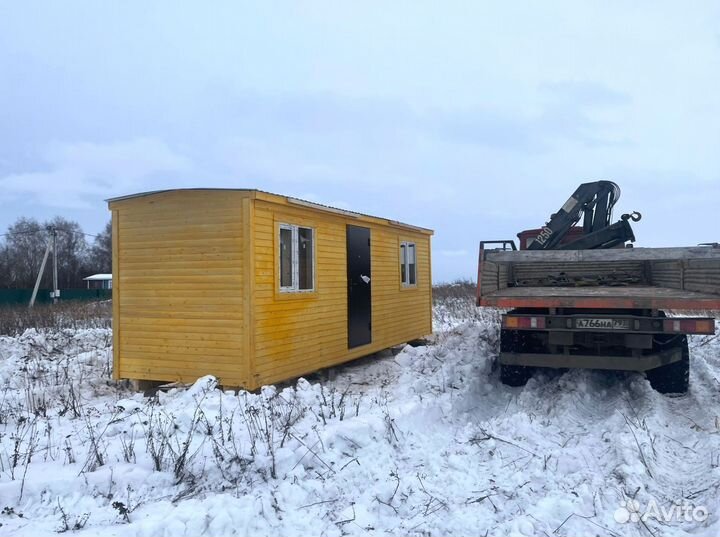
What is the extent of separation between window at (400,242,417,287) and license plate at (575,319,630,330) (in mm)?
5992

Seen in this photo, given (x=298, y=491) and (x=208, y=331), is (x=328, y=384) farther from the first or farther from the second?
(x=298, y=491)

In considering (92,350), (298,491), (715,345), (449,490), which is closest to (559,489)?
(449,490)

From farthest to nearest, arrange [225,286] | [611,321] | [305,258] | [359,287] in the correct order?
[359,287] → [305,258] → [225,286] → [611,321]

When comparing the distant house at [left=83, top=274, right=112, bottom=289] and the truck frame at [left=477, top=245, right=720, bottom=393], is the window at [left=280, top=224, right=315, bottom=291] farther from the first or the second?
the distant house at [left=83, top=274, right=112, bottom=289]

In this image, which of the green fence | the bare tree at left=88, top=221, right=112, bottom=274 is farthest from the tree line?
the green fence

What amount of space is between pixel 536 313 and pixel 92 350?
8872 mm

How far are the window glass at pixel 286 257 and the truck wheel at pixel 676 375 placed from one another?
503 centimetres

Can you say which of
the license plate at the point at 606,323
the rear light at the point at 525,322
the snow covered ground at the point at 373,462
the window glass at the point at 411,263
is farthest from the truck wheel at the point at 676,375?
the window glass at the point at 411,263

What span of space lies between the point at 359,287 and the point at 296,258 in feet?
6.87

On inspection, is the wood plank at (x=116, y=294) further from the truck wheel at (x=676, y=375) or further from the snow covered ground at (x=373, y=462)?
the truck wheel at (x=676, y=375)

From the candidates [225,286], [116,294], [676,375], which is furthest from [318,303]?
[676,375]

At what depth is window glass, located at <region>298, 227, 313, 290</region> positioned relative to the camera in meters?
8.12

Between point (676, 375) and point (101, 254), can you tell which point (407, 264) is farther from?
point (101, 254)

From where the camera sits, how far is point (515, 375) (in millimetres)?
6746
